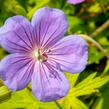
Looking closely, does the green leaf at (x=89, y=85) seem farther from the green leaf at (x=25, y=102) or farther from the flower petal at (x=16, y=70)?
the flower petal at (x=16, y=70)

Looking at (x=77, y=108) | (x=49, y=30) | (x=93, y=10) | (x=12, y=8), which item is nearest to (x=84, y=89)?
(x=77, y=108)

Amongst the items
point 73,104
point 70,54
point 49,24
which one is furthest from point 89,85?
point 49,24

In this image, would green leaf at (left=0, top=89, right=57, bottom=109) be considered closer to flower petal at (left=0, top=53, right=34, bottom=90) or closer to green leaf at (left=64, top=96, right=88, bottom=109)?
green leaf at (left=64, top=96, right=88, bottom=109)

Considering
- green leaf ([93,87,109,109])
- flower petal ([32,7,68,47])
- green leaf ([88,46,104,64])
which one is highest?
flower petal ([32,7,68,47])

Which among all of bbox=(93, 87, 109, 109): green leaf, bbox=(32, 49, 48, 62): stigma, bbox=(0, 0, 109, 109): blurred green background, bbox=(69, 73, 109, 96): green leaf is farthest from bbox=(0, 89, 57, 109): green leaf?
bbox=(93, 87, 109, 109): green leaf

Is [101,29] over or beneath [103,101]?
over

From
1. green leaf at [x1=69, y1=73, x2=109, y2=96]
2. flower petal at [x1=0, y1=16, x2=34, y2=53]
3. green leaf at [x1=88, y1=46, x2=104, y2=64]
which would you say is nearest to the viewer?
flower petal at [x1=0, y1=16, x2=34, y2=53]

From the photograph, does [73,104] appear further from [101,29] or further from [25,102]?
[101,29]
